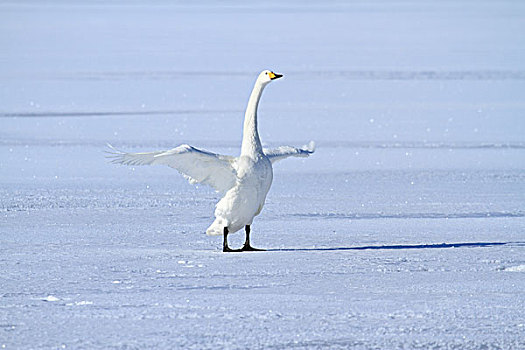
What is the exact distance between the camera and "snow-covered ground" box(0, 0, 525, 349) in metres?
4.61

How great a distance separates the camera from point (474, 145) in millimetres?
10891

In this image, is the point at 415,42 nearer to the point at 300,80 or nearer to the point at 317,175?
the point at 300,80

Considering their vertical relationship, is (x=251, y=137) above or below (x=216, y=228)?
above

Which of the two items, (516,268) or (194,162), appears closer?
(516,268)

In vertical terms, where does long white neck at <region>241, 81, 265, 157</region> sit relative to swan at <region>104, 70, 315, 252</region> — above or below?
above

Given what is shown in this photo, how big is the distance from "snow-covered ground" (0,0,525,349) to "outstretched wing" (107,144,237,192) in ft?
1.39

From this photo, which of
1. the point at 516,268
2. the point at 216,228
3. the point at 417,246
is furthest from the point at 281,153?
the point at 516,268

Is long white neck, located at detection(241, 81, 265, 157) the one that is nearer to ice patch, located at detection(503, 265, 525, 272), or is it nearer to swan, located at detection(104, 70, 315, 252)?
swan, located at detection(104, 70, 315, 252)

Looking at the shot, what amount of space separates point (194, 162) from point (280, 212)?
162cm

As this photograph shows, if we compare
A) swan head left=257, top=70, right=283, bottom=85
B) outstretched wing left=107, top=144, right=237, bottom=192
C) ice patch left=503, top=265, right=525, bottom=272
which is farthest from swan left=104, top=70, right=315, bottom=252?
ice patch left=503, top=265, right=525, bottom=272

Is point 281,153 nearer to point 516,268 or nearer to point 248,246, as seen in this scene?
point 248,246

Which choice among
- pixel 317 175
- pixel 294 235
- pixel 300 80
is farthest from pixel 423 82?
pixel 294 235

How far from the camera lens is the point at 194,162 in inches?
242

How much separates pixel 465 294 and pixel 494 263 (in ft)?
2.36
